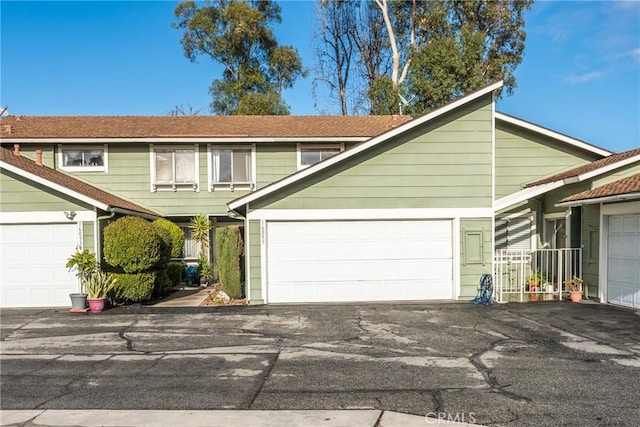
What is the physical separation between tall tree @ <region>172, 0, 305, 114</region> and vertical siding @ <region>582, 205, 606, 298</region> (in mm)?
21255

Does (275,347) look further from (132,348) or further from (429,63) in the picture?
(429,63)

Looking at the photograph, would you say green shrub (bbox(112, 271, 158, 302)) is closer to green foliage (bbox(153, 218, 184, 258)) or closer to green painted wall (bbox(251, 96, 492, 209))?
green foliage (bbox(153, 218, 184, 258))

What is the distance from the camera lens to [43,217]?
41.4ft

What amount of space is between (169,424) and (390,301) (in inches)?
332

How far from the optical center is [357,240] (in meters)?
12.5

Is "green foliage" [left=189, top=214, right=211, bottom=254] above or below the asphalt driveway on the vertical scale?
above

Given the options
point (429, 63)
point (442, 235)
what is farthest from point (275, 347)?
point (429, 63)

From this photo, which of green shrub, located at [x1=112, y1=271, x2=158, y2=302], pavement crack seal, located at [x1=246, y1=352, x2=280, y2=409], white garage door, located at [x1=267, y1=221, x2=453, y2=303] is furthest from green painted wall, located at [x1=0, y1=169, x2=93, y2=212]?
pavement crack seal, located at [x1=246, y1=352, x2=280, y2=409]

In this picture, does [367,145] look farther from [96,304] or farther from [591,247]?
[96,304]

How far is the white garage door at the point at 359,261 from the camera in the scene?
12398 mm

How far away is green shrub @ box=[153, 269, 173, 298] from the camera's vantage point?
1332 centimetres

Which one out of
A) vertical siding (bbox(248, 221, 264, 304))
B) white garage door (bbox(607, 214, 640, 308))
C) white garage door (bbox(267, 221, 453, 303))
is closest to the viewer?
white garage door (bbox(607, 214, 640, 308))

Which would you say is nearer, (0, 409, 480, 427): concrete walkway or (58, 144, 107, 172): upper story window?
(0, 409, 480, 427): concrete walkway

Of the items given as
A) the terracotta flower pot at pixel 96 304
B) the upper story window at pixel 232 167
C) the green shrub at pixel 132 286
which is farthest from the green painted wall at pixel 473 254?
the terracotta flower pot at pixel 96 304
